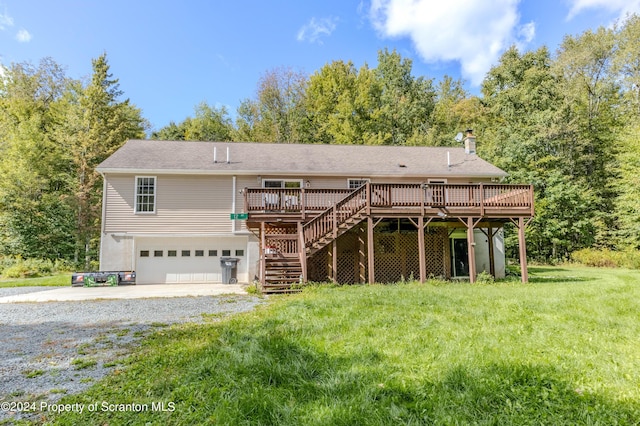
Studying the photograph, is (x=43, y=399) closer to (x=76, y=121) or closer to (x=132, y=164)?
(x=132, y=164)

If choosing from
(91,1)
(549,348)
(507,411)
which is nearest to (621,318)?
(549,348)

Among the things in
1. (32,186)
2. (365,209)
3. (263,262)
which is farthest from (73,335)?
(32,186)

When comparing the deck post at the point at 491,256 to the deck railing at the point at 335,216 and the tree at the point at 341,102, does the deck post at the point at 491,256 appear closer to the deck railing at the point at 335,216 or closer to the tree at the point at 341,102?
the deck railing at the point at 335,216

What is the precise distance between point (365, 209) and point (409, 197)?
170 centimetres

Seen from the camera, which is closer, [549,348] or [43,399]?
[43,399]

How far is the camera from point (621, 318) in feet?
18.1

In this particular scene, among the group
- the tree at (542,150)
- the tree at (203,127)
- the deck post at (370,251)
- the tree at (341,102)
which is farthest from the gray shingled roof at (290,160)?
the tree at (203,127)

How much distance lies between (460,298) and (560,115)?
74.7 ft

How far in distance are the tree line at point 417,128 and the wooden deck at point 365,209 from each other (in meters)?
12.6

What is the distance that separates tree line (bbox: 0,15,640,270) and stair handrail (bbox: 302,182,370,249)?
15.9 m

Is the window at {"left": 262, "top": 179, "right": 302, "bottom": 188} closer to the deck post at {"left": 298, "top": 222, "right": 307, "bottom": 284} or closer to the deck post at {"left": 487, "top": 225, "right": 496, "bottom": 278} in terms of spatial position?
the deck post at {"left": 298, "top": 222, "right": 307, "bottom": 284}

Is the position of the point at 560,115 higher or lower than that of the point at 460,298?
higher

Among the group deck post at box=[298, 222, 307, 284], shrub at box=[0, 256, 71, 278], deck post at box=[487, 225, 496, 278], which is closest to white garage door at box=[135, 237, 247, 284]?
deck post at box=[298, 222, 307, 284]

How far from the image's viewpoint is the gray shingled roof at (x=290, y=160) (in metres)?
14.1
